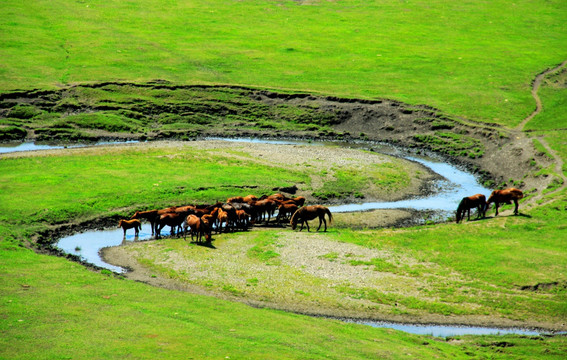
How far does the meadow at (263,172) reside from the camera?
2341 cm

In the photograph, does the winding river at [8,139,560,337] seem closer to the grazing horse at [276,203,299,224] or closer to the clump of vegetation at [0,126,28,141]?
the clump of vegetation at [0,126,28,141]

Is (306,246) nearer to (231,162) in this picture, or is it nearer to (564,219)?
(564,219)

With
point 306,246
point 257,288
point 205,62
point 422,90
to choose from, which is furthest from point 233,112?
point 257,288

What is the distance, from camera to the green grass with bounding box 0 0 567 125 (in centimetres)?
7556

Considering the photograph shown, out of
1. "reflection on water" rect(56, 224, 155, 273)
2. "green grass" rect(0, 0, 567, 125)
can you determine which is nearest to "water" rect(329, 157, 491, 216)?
"reflection on water" rect(56, 224, 155, 273)

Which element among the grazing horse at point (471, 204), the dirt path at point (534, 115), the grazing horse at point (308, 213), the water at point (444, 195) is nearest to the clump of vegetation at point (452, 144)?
the water at point (444, 195)

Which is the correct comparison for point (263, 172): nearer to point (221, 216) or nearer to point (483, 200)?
point (221, 216)

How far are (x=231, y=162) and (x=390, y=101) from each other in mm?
25173

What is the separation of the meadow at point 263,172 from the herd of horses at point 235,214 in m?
1.67

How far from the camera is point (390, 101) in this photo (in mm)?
Answer: 71062

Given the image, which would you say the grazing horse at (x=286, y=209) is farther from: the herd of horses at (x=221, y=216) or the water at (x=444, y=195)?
the water at (x=444, y=195)

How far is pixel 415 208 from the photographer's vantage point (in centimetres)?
4503

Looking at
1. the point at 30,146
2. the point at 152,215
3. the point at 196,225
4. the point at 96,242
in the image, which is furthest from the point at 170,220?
the point at 30,146

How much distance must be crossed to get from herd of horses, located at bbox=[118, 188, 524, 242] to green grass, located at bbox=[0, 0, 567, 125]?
2922 cm
